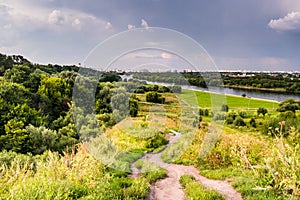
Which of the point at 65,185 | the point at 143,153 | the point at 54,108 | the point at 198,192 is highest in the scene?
the point at 65,185

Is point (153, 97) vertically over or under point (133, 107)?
over

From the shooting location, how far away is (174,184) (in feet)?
21.5

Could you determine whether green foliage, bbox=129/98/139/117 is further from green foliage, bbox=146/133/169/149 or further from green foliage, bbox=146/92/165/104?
green foliage, bbox=146/133/169/149

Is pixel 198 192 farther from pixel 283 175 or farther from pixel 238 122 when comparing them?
pixel 238 122

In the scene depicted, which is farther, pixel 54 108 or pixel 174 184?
pixel 54 108

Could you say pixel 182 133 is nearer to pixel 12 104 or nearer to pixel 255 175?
pixel 255 175

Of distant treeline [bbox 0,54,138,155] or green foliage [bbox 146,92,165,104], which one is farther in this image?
green foliage [bbox 146,92,165,104]

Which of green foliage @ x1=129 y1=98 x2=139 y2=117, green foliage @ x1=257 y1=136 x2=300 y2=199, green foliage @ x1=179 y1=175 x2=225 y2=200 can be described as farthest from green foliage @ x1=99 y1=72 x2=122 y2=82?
green foliage @ x1=257 y1=136 x2=300 y2=199

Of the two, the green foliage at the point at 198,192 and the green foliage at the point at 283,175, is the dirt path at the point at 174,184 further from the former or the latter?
the green foliage at the point at 283,175

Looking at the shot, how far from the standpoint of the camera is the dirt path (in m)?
5.48

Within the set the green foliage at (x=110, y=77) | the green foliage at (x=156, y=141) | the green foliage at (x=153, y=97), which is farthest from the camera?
the green foliage at (x=156, y=141)

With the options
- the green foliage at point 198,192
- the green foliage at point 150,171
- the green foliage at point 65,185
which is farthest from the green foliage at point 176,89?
the green foliage at point 65,185

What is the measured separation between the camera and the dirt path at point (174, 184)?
548 centimetres

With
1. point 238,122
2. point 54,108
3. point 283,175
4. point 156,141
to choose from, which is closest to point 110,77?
point 156,141
